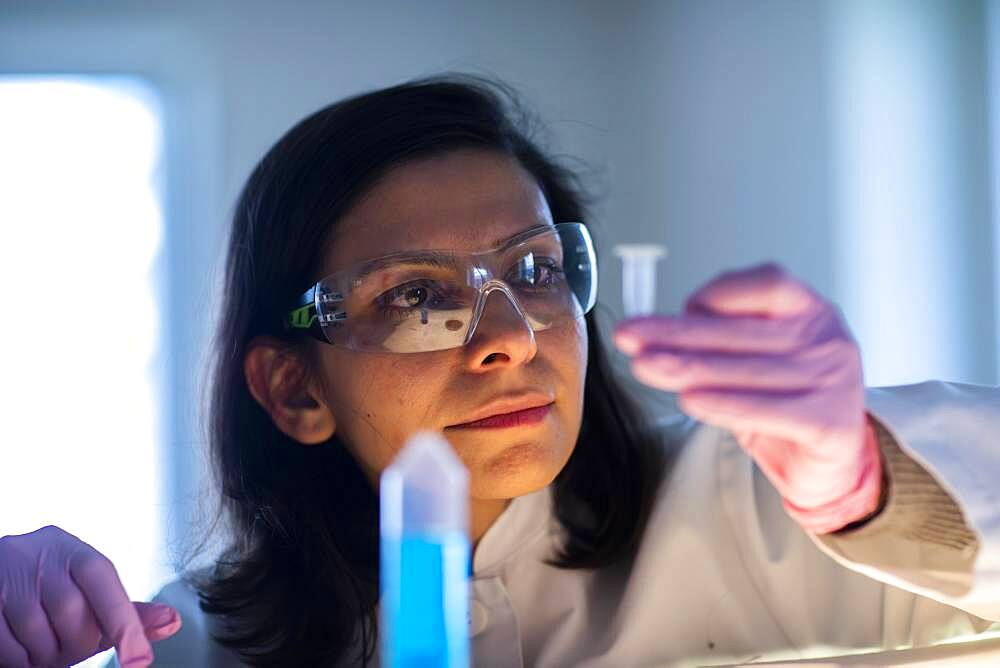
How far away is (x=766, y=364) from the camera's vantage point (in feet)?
3.16

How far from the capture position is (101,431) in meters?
3.96

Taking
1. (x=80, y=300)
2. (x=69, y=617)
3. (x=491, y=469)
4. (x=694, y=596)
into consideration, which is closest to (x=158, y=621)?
(x=69, y=617)

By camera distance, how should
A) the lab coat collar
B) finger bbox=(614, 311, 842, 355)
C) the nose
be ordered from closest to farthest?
finger bbox=(614, 311, 842, 355)
the nose
the lab coat collar

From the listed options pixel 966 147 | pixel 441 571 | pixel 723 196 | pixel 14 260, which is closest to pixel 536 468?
pixel 441 571

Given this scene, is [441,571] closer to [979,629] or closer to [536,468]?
[536,468]

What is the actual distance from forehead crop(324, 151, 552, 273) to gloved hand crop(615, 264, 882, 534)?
1.88ft

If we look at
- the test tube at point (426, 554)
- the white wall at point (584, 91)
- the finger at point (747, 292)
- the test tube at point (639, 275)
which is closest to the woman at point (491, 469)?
the test tube at point (639, 275)

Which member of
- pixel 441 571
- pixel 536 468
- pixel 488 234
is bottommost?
pixel 536 468

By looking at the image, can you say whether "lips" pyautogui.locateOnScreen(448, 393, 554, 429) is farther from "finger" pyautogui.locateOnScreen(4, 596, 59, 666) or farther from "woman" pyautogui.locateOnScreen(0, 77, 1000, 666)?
"finger" pyautogui.locateOnScreen(4, 596, 59, 666)

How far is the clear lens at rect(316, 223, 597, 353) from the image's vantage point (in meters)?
1.47

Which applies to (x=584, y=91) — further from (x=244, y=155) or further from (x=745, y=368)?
(x=745, y=368)

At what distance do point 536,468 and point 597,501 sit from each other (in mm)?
363

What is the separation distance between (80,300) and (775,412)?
11.6 feet

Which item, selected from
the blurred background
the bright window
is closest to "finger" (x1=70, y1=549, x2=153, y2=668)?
the blurred background
